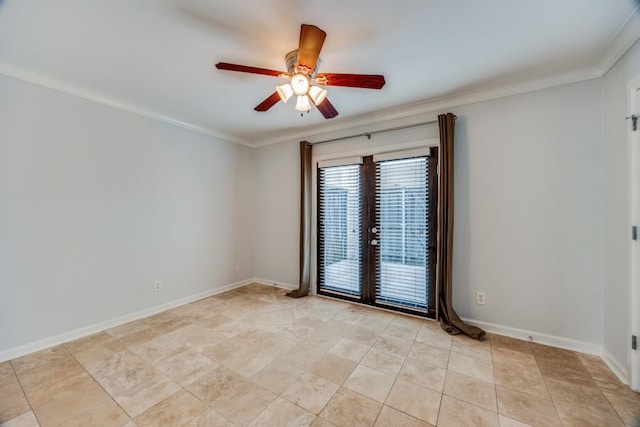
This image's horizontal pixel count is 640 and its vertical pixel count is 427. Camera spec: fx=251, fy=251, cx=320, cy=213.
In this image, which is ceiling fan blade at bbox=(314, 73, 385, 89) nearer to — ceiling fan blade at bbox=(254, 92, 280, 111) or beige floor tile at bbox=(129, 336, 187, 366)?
ceiling fan blade at bbox=(254, 92, 280, 111)

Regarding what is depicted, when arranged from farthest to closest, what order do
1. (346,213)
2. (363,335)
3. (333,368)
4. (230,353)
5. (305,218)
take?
1. (305,218)
2. (346,213)
3. (363,335)
4. (230,353)
5. (333,368)

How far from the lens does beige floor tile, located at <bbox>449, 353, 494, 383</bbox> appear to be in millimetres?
2004

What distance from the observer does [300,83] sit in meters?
1.92

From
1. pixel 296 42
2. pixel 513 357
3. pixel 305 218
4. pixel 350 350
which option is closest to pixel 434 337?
pixel 513 357

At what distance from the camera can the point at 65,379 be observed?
6.48 ft

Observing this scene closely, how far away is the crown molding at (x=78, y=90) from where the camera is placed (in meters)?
2.29

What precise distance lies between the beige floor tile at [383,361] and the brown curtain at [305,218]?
173 cm

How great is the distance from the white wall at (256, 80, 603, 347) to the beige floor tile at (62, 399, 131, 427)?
124 inches

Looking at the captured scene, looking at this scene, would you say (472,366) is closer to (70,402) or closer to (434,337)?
(434,337)

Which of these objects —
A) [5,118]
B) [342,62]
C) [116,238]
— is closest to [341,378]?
[342,62]

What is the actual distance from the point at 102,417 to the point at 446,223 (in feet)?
10.8

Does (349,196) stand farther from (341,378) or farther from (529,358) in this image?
(529,358)

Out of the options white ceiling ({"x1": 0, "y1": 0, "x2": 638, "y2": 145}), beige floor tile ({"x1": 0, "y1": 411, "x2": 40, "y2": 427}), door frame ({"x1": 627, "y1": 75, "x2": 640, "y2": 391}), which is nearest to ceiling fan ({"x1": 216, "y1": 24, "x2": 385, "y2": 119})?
white ceiling ({"x1": 0, "y1": 0, "x2": 638, "y2": 145})

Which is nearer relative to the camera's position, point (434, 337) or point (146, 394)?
point (146, 394)
